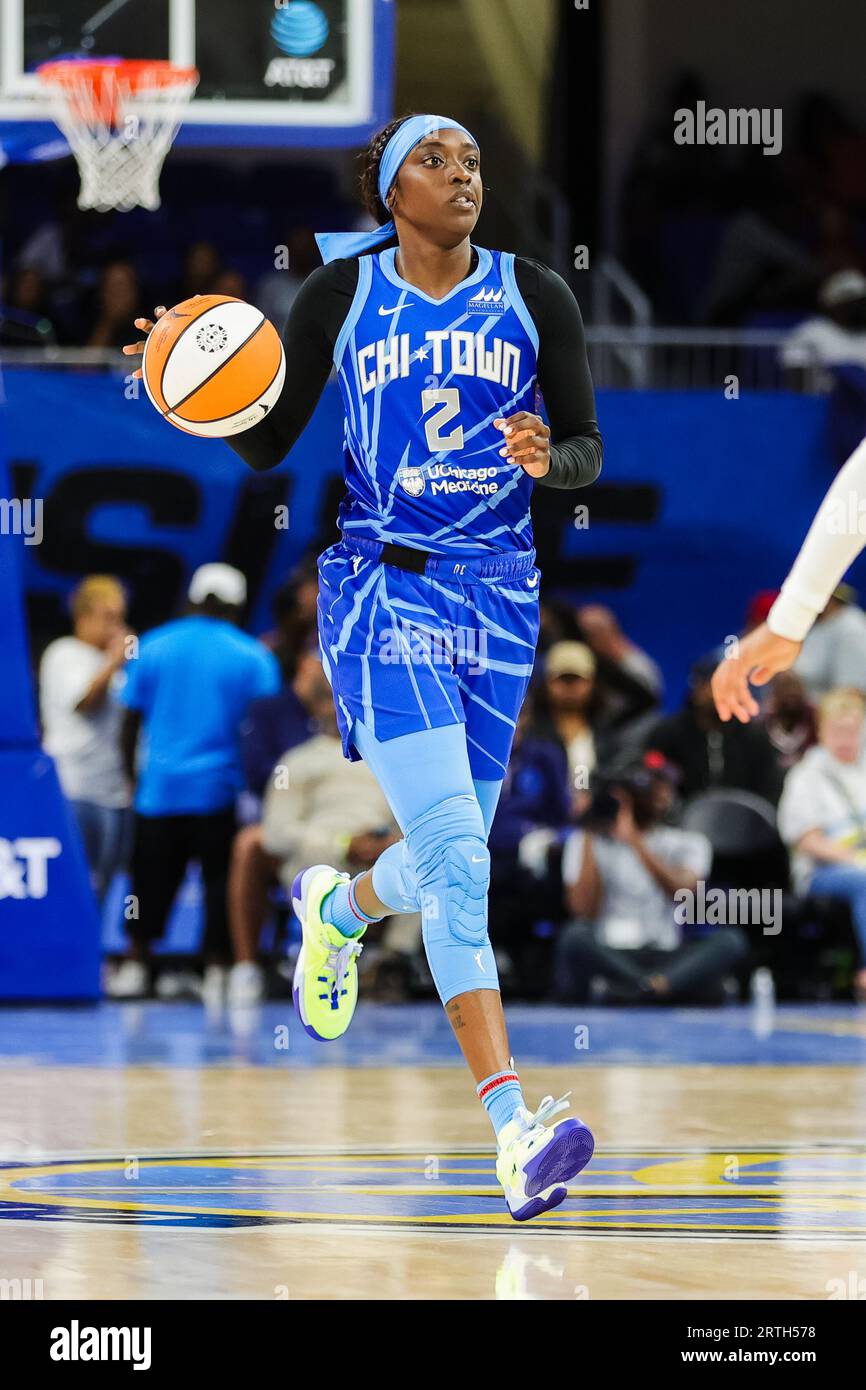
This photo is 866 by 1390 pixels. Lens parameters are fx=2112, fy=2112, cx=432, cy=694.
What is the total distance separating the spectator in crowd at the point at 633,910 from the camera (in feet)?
35.3

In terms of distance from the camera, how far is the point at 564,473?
481 cm

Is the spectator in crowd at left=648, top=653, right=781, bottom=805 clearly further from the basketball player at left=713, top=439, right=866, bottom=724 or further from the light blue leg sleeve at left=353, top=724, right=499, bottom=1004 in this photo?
the basketball player at left=713, top=439, right=866, bottom=724

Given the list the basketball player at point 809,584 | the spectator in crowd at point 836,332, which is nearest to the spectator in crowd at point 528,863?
the spectator in crowd at point 836,332

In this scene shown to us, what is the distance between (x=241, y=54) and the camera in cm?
951

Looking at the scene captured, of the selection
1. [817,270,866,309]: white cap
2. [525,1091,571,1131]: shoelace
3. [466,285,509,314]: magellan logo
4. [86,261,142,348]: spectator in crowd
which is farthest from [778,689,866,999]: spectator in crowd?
[525,1091,571,1131]: shoelace

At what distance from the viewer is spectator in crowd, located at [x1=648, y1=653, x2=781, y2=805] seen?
11.5 metres

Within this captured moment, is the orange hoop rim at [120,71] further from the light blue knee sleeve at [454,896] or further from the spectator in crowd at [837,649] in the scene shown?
the light blue knee sleeve at [454,896]

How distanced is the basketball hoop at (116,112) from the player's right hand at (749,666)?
5724 mm

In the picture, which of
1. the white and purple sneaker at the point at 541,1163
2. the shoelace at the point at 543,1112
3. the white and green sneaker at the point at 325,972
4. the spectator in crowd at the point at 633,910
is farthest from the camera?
the spectator in crowd at the point at 633,910

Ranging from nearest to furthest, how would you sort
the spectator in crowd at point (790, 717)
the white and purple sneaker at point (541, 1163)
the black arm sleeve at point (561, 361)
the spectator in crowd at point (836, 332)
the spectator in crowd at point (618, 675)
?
1. the white and purple sneaker at point (541, 1163)
2. the black arm sleeve at point (561, 361)
3. the spectator in crowd at point (790, 717)
4. the spectator in crowd at point (618, 675)
5. the spectator in crowd at point (836, 332)

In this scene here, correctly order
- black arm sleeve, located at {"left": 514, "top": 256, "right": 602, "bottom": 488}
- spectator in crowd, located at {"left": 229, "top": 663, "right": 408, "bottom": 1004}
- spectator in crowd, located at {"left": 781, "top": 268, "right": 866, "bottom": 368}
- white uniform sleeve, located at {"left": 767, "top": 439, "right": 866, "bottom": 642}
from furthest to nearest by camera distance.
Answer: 1. spectator in crowd, located at {"left": 781, "top": 268, "right": 866, "bottom": 368}
2. spectator in crowd, located at {"left": 229, "top": 663, "right": 408, "bottom": 1004}
3. black arm sleeve, located at {"left": 514, "top": 256, "right": 602, "bottom": 488}
4. white uniform sleeve, located at {"left": 767, "top": 439, "right": 866, "bottom": 642}

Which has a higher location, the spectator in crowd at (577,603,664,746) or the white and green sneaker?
the spectator in crowd at (577,603,664,746)

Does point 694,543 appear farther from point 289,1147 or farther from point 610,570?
point 289,1147

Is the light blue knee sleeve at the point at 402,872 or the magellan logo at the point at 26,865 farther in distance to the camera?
the magellan logo at the point at 26,865
